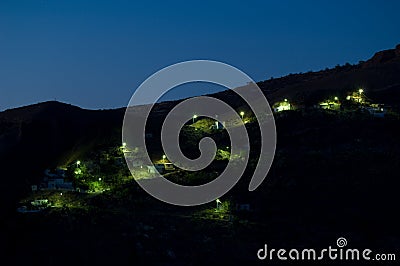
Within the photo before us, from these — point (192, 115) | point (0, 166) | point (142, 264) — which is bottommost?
point (142, 264)

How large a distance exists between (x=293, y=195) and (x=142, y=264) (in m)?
10.0

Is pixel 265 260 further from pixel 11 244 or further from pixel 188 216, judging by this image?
pixel 11 244

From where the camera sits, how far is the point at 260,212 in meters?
27.3

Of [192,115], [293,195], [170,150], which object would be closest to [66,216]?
[293,195]

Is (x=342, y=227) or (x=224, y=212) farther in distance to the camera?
(x=224, y=212)

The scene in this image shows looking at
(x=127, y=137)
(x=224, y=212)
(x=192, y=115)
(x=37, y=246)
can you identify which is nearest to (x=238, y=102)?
(x=192, y=115)

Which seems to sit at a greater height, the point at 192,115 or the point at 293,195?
the point at 192,115

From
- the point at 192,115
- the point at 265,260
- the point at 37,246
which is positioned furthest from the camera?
the point at 192,115

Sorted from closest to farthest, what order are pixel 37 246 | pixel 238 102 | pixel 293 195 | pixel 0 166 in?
1. pixel 37 246
2. pixel 293 195
3. pixel 0 166
4. pixel 238 102

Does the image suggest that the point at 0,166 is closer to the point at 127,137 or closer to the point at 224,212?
the point at 127,137

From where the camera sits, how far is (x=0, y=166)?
36.1m

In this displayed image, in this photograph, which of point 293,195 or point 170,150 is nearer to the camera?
point 293,195

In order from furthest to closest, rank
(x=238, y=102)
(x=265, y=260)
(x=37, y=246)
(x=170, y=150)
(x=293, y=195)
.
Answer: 1. (x=238, y=102)
2. (x=170, y=150)
3. (x=293, y=195)
4. (x=37, y=246)
5. (x=265, y=260)

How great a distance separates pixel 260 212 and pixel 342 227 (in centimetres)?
394
